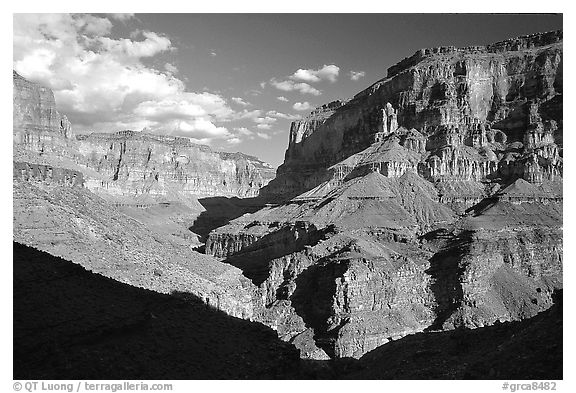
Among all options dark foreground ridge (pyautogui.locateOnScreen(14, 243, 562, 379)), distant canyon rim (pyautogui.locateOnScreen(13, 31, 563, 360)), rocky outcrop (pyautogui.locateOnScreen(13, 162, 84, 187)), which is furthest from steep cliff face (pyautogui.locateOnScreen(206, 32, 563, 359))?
dark foreground ridge (pyautogui.locateOnScreen(14, 243, 562, 379))

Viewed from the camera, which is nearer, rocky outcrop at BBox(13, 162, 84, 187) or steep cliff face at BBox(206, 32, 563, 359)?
rocky outcrop at BBox(13, 162, 84, 187)

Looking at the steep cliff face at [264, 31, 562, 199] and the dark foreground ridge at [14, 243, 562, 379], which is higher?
the steep cliff face at [264, 31, 562, 199]

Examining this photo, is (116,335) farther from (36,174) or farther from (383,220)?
(383,220)

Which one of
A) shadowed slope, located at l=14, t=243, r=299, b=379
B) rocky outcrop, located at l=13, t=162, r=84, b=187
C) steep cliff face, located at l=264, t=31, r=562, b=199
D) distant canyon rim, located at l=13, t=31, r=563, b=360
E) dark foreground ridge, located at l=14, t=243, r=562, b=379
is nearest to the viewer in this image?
shadowed slope, located at l=14, t=243, r=299, b=379

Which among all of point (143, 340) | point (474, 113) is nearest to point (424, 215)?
point (474, 113)

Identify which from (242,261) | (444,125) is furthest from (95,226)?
(444,125)

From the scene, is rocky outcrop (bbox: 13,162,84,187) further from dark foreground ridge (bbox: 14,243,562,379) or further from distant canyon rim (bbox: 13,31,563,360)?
dark foreground ridge (bbox: 14,243,562,379)

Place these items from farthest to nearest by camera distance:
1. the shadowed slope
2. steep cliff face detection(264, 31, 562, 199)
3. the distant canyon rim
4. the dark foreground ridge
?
steep cliff face detection(264, 31, 562, 199) → the distant canyon rim → the dark foreground ridge → the shadowed slope
